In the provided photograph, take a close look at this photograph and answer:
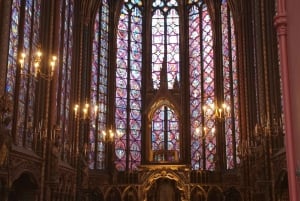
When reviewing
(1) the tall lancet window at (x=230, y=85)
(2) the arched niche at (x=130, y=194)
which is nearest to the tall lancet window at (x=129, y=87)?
(2) the arched niche at (x=130, y=194)

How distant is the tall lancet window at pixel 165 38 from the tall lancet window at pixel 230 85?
3.91 metres

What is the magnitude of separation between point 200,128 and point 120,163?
612cm

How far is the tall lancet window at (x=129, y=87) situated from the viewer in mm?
32281

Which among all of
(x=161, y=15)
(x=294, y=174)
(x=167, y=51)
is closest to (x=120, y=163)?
(x=167, y=51)

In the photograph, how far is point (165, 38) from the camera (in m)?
35.1

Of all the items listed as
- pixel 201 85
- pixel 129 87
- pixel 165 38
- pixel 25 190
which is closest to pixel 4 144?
pixel 25 190

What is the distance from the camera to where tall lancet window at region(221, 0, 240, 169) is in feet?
97.7

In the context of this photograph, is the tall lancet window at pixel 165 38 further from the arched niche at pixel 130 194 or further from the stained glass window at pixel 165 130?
the arched niche at pixel 130 194

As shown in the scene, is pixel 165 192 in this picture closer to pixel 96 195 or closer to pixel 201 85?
pixel 96 195

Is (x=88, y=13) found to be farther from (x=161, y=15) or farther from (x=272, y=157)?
(x=272, y=157)

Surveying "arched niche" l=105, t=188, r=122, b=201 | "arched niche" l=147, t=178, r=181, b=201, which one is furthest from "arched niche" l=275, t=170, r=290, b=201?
"arched niche" l=105, t=188, r=122, b=201

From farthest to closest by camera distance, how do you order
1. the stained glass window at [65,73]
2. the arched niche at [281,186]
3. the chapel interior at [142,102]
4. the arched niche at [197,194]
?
the arched niche at [197,194] < the stained glass window at [65,73] < the chapel interior at [142,102] < the arched niche at [281,186]

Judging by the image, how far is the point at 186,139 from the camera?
106 ft

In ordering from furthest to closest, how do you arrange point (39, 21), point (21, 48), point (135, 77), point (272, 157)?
1. point (135, 77)
2. point (39, 21)
3. point (272, 157)
4. point (21, 48)
